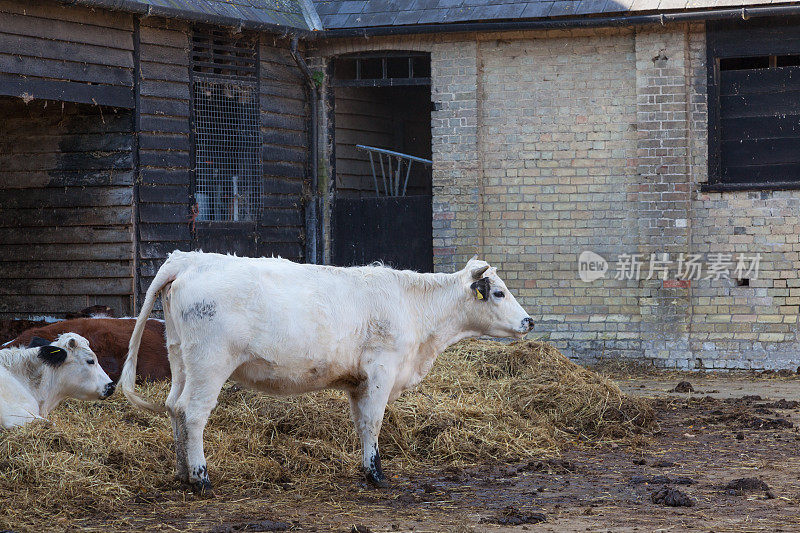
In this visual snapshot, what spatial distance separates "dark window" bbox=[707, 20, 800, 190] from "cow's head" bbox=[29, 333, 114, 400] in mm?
8192

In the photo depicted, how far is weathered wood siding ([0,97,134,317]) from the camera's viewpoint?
39.7 feet

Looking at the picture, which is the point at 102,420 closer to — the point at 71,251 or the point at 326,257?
the point at 71,251

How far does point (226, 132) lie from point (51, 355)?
5922mm

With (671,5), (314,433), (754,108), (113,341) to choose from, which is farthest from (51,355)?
(754,108)

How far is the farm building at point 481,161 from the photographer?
12250 mm

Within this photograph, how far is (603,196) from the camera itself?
13.4 metres

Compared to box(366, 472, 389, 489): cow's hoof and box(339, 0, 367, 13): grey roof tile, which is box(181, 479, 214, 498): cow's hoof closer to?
box(366, 472, 389, 489): cow's hoof

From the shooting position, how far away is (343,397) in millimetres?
8438

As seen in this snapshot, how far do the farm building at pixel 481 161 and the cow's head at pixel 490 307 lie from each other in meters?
5.65

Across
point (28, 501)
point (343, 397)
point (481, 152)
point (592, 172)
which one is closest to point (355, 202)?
point (481, 152)

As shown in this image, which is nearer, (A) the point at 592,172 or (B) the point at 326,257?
(A) the point at 592,172

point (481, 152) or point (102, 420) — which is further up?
point (481, 152)

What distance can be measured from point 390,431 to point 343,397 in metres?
0.67

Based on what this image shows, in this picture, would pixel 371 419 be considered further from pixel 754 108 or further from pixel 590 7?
pixel 754 108
